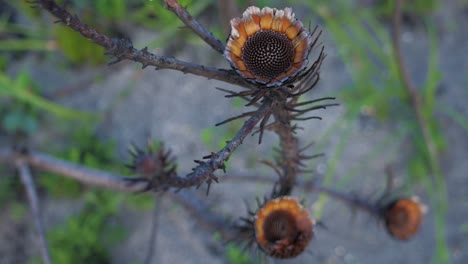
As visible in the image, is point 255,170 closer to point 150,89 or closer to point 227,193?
point 227,193

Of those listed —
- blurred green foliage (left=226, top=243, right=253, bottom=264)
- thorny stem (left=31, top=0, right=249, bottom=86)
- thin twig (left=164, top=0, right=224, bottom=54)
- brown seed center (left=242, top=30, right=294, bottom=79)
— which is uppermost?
thin twig (left=164, top=0, right=224, bottom=54)

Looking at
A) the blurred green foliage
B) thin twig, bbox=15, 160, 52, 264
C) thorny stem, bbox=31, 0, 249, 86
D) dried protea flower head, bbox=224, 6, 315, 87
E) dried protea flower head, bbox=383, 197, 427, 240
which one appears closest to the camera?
thorny stem, bbox=31, 0, 249, 86

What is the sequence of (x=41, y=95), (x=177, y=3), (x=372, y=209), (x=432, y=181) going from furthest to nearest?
(x=41, y=95)
(x=432, y=181)
(x=372, y=209)
(x=177, y=3)

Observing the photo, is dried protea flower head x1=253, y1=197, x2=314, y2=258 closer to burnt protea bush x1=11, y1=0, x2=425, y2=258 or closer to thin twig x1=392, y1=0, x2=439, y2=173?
burnt protea bush x1=11, y1=0, x2=425, y2=258

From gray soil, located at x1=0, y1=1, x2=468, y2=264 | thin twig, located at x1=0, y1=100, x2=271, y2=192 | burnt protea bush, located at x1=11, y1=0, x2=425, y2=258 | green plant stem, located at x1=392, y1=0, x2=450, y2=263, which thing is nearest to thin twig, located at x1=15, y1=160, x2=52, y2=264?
thin twig, located at x1=0, y1=100, x2=271, y2=192

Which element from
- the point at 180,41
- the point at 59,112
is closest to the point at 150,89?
the point at 180,41

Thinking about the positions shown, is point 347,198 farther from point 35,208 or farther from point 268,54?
point 35,208

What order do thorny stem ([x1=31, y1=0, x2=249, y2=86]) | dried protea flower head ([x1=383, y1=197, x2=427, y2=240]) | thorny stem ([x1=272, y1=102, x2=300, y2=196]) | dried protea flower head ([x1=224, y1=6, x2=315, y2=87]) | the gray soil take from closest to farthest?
thorny stem ([x1=31, y1=0, x2=249, y2=86]), dried protea flower head ([x1=224, y1=6, x2=315, y2=87]), thorny stem ([x1=272, y1=102, x2=300, y2=196]), dried protea flower head ([x1=383, y1=197, x2=427, y2=240]), the gray soil

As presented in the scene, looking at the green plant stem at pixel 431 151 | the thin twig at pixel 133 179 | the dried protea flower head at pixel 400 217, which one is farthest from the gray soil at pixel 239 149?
the dried protea flower head at pixel 400 217
